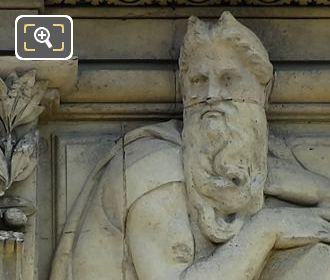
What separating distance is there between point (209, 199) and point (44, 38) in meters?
0.64

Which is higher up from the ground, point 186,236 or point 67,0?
point 67,0

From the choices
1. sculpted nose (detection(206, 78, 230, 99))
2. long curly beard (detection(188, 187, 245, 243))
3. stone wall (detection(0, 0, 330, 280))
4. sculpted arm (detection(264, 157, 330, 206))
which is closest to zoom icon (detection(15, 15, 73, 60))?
stone wall (detection(0, 0, 330, 280))

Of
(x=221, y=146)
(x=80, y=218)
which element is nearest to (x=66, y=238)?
(x=80, y=218)

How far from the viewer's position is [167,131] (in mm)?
6715

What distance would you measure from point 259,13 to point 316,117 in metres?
0.33

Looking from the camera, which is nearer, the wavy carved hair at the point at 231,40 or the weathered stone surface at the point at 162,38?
the wavy carved hair at the point at 231,40

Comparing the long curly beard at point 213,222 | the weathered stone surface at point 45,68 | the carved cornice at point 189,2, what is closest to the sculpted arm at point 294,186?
the long curly beard at point 213,222

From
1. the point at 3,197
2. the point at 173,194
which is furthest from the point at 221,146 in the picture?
the point at 3,197

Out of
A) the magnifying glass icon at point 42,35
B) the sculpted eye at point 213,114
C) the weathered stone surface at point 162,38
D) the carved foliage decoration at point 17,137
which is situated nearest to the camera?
the magnifying glass icon at point 42,35

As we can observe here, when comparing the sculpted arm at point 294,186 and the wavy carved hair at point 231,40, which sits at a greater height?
the wavy carved hair at point 231,40

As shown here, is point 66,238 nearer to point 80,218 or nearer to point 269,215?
point 80,218

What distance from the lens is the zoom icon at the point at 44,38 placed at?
6.44 metres

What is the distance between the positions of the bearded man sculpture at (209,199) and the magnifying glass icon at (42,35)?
440 millimetres

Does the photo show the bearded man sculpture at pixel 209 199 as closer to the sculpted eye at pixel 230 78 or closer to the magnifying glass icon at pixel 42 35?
the sculpted eye at pixel 230 78
